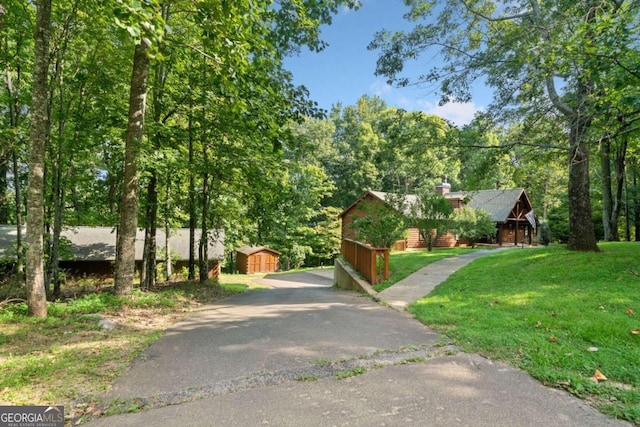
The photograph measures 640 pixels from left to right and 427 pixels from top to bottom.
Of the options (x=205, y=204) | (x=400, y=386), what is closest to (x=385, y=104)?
(x=205, y=204)

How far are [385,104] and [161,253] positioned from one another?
4134cm

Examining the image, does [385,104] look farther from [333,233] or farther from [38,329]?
[38,329]

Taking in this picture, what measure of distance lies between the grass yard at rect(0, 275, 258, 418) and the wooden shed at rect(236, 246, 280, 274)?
25.5m

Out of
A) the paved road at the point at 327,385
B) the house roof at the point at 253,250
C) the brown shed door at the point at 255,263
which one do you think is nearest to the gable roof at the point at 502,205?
the house roof at the point at 253,250

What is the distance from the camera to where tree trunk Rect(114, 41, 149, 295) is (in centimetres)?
675

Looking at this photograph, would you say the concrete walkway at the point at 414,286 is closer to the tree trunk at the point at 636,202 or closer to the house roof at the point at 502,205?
the tree trunk at the point at 636,202

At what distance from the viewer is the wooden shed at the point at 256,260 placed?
32.0m

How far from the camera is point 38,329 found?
459cm

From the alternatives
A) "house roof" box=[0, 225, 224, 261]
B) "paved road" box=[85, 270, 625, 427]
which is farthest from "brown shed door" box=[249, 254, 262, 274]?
"paved road" box=[85, 270, 625, 427]

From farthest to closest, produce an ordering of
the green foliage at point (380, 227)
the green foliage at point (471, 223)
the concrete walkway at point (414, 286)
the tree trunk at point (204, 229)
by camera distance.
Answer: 1. the green foliage at point (471, 223)
2. the green foliage at point (380, 227)
3. the tree trunk at point (204, 229)
4. the concrete walkway at point (414, 286)

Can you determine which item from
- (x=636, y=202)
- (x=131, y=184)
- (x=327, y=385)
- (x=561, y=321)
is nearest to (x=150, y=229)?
(x=131, y=184)

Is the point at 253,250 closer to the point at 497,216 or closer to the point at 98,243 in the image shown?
the point at 98,243

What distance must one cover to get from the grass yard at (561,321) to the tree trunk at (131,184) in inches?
220

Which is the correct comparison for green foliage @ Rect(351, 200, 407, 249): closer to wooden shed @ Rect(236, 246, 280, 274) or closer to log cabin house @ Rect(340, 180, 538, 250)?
log cabin house @ Rect(340, 180, 538, 250)
